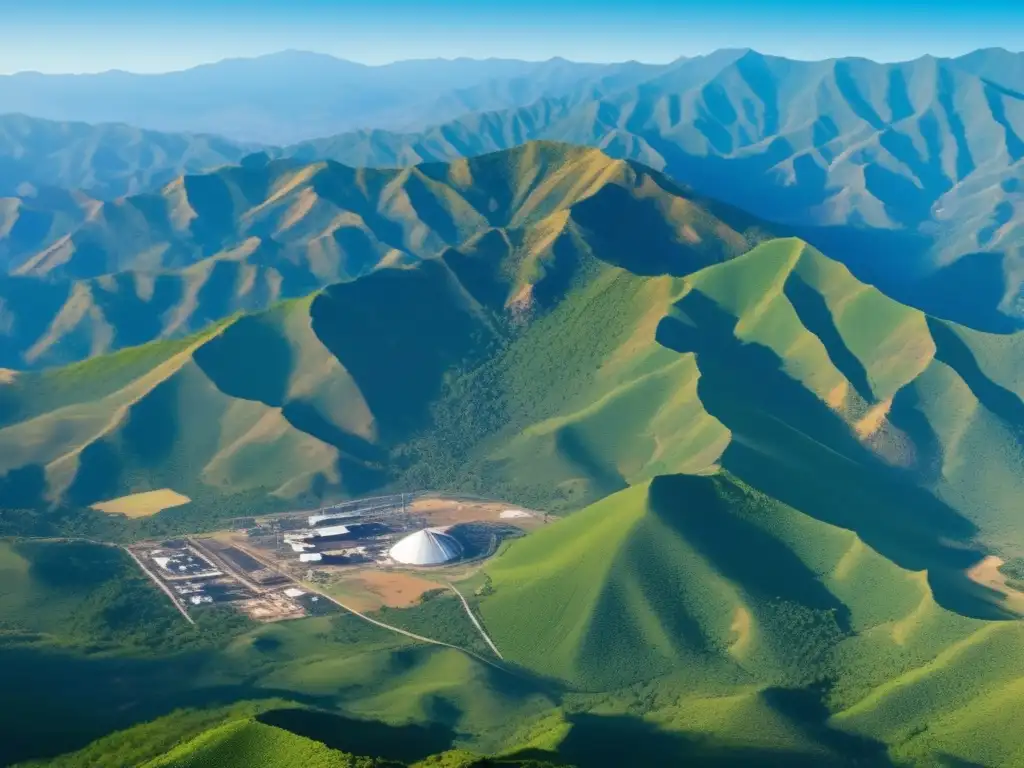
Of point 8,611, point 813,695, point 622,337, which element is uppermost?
point 622,337

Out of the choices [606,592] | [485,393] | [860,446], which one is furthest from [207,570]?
[860,446]

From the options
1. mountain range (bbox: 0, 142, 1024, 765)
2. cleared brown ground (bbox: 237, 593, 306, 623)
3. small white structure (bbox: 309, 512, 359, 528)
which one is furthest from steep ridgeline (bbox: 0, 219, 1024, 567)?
cleared brown ground (bbox: 237, 593, 306, 623)

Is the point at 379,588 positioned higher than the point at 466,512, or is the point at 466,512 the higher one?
the point at 466,512

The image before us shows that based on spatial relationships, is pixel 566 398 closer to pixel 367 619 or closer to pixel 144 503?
pixel 144 503

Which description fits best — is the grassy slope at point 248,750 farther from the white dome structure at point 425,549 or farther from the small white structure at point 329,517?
the small white structure at point 329,517

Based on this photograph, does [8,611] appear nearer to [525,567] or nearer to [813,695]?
[525,567]

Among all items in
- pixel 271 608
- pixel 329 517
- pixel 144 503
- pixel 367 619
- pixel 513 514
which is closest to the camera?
pixel 367 619

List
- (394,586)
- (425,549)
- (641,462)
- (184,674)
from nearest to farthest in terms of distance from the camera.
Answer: (184,674), (394,586), (425,549), (641,462)

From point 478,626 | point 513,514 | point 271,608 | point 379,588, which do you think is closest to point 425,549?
point 379,588
